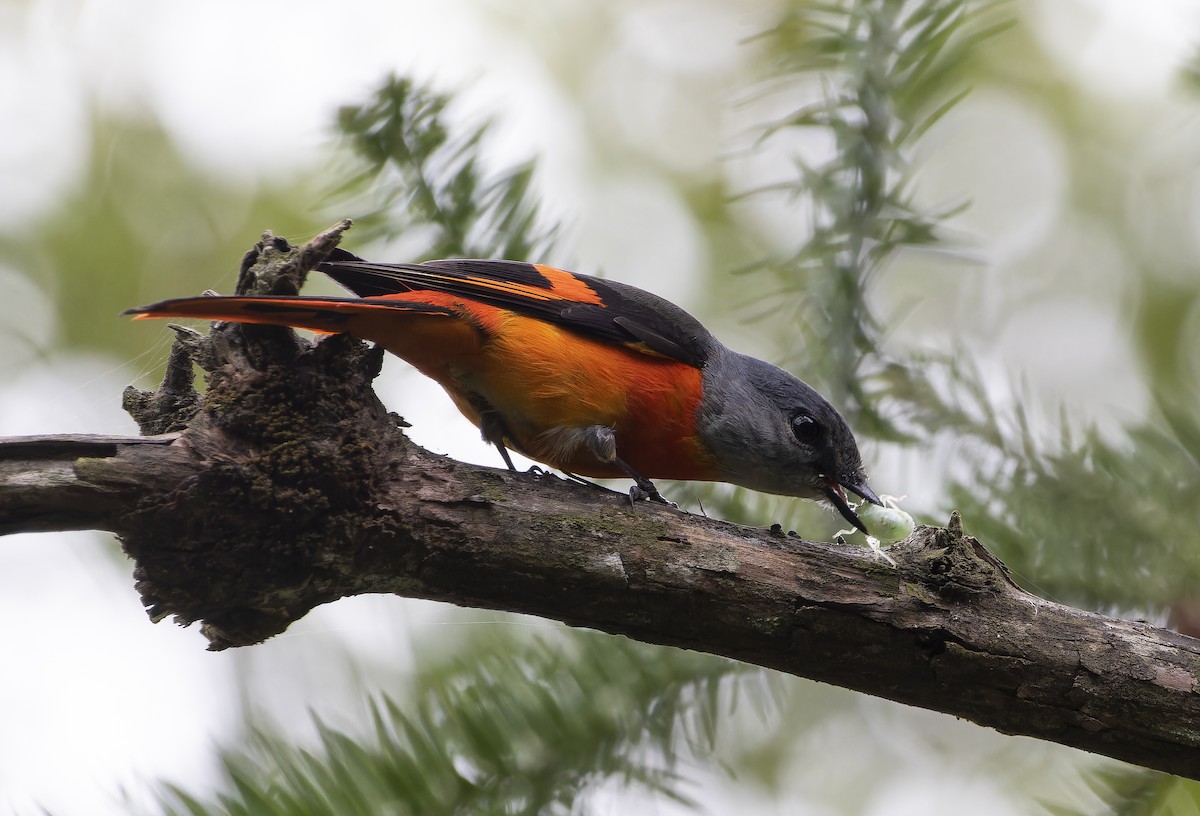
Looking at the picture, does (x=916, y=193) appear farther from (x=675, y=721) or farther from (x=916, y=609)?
(x=675, y=721)

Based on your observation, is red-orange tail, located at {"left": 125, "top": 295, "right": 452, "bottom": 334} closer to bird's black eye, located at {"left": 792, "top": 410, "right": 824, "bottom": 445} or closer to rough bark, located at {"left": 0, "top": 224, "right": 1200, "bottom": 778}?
rough bark, located at {"left": 0, "top": 224, "right": 1200, "bottom": 778}

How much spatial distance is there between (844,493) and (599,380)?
1.27 metres

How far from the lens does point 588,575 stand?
8.25ft

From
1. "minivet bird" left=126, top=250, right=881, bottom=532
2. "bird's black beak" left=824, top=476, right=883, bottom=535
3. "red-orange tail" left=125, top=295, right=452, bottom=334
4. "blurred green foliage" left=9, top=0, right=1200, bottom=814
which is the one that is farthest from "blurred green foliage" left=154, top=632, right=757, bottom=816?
"bird's black beak" left=824, top=476, right=883, bottom=535

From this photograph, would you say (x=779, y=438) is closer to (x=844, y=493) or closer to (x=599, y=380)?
(x=844, y=493)

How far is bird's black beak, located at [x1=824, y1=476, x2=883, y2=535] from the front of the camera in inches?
162

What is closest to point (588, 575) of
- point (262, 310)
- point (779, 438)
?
point (262, 310)

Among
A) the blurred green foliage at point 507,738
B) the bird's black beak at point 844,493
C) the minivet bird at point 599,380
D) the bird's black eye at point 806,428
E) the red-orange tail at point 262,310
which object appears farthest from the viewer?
the bird's black eye at point 806,428

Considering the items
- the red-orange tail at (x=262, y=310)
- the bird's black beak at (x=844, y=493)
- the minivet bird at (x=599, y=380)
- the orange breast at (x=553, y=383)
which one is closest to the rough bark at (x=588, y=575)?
the red-orange tail at (x=262, y=310)

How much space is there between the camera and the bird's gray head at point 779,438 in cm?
421

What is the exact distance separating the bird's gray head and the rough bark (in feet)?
4.87

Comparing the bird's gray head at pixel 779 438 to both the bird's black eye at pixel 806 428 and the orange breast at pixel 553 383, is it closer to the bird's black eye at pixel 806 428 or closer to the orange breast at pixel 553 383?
the bird's black eye at pixel 806 428

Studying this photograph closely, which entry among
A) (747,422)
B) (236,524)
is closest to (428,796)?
(236,524)

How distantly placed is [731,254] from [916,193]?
272cm
